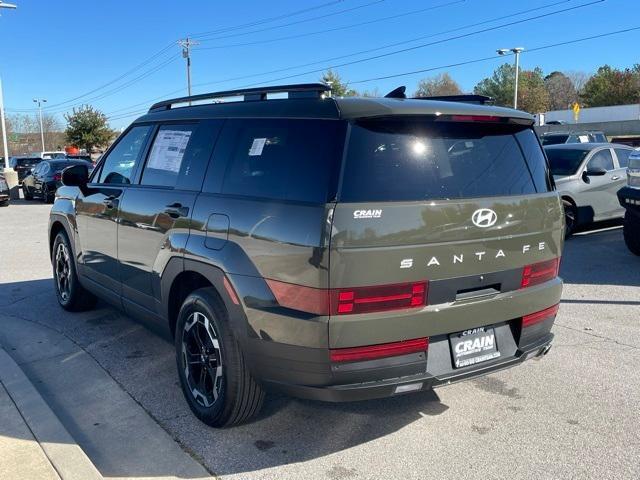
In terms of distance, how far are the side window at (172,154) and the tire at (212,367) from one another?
0.94 metres

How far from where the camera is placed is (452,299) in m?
3.10

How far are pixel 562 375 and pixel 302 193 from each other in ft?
8.76

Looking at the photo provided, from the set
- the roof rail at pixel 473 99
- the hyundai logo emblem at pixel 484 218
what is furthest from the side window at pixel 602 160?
the hyundai logo emblem at pixel 484 218

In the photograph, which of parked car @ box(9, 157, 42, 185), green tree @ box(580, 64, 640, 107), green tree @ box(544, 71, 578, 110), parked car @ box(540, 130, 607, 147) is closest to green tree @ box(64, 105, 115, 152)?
parked car @ box(9, 157, 42, 185)

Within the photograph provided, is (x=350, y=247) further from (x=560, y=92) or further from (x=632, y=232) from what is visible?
(x=560, y=92)

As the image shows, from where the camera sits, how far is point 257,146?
3.43m

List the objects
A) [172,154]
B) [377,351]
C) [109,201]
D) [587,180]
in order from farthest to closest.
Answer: [587,180] < [109,201] < [172,154] < [377,351]

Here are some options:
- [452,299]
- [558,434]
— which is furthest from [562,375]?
[452,299]

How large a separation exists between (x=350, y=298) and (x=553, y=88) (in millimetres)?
109260

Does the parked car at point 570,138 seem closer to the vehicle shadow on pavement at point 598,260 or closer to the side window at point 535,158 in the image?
the vehicle shadow on pavement at point 598,260

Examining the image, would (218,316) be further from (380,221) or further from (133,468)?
(380,221)

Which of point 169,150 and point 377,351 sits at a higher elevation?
point 169,150

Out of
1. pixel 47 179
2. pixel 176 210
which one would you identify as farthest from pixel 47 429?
pixel 47 179

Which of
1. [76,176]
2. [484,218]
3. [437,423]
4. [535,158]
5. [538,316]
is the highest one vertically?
[535,158]
